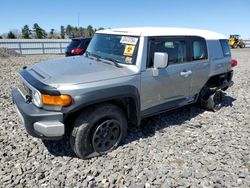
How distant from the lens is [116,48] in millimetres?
4039

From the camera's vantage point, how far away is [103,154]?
363 cm

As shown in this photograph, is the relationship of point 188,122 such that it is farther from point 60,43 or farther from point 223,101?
point 60,43

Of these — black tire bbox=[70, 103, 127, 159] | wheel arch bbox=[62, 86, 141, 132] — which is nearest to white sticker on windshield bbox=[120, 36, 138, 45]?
wheel arch bbox=[62, 86, 141, 132]

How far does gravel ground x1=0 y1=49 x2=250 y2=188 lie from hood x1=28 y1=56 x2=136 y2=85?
1250mm

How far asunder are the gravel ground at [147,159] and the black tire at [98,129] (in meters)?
0.15

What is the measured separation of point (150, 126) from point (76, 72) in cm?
206

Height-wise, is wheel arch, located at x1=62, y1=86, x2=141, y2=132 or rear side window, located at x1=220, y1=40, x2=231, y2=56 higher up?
rear side window, located at x1=220, y1=40, x2=231, y2=56

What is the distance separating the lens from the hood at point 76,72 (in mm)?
3133

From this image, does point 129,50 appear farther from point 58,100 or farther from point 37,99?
point 37,99

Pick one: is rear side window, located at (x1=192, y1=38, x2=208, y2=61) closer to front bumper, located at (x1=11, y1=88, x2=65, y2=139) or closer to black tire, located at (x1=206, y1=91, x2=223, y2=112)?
black tire, located at (x1=206, y1=91, x2=223, y2=112)

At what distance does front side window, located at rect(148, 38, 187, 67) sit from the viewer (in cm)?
385

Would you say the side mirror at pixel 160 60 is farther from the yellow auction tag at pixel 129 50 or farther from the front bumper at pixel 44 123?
the front bumper at pixel 44 123

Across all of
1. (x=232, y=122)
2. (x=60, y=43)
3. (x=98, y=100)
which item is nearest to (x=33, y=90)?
(x=98, y=100)

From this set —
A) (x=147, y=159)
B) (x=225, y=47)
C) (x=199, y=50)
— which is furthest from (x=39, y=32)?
(x=147, y=159)
